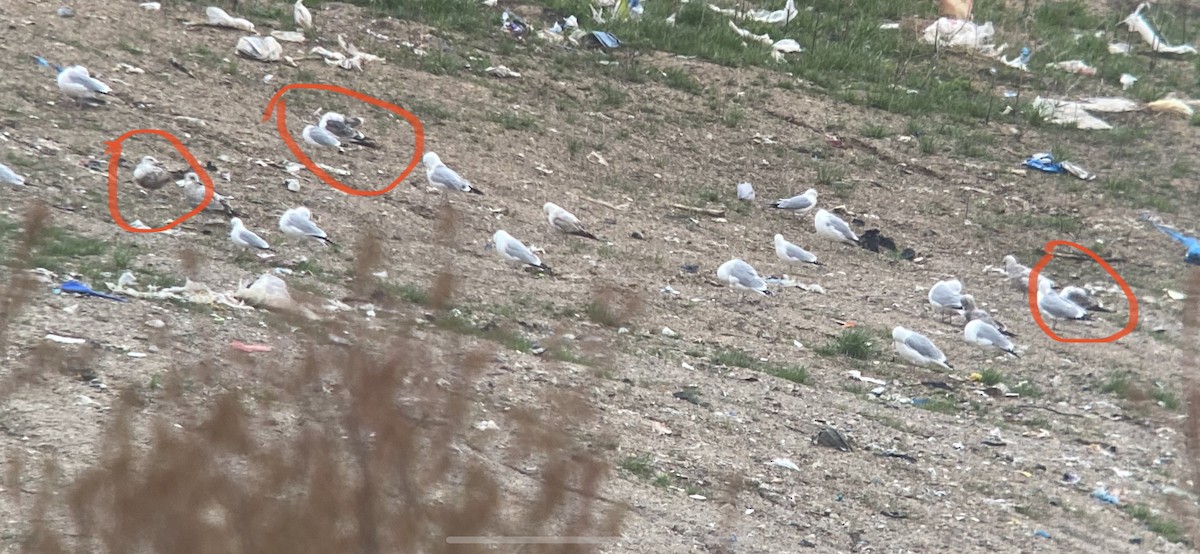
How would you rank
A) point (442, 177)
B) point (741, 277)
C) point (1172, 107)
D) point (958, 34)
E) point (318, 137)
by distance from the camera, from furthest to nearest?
point (958, 34)
point (1172, 107)
point (318, 137)
point (442, 177)
point (741, 277)

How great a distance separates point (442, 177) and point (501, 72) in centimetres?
206

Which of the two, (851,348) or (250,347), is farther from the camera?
(851,348)

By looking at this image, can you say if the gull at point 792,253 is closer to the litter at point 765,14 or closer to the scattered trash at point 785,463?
the scattered trash at point 785,463

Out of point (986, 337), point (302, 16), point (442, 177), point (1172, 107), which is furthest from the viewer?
point (1172, 107)

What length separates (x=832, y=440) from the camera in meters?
5.48

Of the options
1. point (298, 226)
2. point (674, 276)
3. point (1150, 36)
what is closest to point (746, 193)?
point (674, 276)

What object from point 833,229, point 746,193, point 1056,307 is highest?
point 1056,307

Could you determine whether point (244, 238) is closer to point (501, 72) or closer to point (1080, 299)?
point (501, 72)

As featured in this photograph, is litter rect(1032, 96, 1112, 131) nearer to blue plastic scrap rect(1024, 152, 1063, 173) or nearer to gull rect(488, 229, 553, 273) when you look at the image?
blue plastic scrap rect(1024, 152, 1063, 173)

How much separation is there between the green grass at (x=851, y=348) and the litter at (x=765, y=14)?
4.68m

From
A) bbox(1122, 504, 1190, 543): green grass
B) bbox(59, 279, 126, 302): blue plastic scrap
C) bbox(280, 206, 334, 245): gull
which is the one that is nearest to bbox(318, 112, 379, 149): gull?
bbox(280, 206, 334, 245): gull

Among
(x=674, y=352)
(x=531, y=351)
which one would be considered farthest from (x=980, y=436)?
(x=531, y=351)

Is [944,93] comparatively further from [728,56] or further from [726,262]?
[726,262]

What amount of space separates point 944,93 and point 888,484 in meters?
5.60
